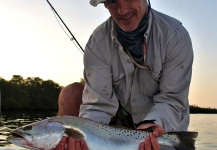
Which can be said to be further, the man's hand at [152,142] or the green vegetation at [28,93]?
the green vegetation at [28,93]

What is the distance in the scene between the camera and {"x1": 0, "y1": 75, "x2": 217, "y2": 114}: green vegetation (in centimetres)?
9019

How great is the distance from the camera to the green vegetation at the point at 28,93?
296 feet

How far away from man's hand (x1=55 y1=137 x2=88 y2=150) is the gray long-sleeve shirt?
0.77 m

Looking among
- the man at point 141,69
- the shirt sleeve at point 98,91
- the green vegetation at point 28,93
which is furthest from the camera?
the green vegetation at point 28,93

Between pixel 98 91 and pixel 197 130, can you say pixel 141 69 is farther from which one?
pixel 197 130

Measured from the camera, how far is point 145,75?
16.5ft

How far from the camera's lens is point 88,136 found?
416cm

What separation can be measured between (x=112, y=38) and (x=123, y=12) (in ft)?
1.65

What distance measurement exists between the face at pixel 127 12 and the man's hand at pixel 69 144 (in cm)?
136

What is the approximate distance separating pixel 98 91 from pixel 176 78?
0.89m

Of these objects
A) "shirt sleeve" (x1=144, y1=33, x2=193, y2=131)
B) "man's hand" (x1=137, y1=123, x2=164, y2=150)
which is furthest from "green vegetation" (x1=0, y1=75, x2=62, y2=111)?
"man's hand" (x1=137, y1=123, x2=164, y2=150)

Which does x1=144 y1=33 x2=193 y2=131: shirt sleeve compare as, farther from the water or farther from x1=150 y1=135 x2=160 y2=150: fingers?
the water

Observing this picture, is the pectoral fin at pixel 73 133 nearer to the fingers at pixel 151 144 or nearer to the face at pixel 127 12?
the fingers at pixel 151 144

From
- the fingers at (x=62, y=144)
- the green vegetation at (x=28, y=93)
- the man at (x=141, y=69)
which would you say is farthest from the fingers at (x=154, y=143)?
the green vegetation at (x=28, y=93)
